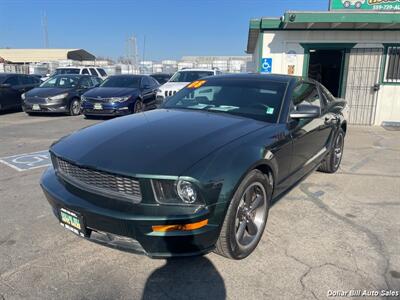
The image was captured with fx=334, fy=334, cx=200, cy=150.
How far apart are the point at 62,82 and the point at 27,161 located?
7590 mm

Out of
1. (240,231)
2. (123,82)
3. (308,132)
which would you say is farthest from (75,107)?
(240,231)

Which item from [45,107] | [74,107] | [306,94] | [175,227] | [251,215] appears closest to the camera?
[175,227]

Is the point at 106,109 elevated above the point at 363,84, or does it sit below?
below

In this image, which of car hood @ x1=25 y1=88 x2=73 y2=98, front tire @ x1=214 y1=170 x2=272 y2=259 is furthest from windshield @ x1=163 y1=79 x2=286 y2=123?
car hood @ x1=25 y1=88 x2=73 y2=98

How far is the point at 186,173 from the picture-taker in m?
2.36

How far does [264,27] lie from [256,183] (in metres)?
8.54

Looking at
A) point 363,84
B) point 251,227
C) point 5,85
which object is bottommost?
point 251,227

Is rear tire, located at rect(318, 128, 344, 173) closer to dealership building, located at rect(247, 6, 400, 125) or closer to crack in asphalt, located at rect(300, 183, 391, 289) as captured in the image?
crack in asphalt, located at rect(300, 183, 391, 289)

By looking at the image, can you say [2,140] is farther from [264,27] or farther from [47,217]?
[264,27]

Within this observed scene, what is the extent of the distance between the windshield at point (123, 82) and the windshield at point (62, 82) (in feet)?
4.94

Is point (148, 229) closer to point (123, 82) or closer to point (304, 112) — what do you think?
point (304, 112)

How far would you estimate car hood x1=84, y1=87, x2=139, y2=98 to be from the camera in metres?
10.7

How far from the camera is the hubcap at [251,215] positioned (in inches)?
113

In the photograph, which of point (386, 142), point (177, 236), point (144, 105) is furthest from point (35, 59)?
point (177, 236)
